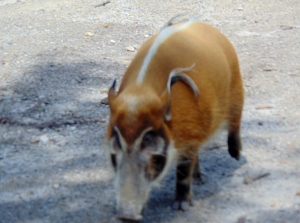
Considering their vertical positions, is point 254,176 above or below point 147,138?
below

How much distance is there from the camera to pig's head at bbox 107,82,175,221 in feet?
9.55

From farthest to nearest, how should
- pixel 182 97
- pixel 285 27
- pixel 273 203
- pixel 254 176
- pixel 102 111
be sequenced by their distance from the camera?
pixel 285 27 → pixel 102 111 → pixel 254 176 → pixel 273 203 → pixel 182 97

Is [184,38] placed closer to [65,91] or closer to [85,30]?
[65,91]

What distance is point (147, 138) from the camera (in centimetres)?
295

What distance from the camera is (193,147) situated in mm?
3312

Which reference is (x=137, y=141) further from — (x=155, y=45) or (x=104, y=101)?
(x=104, y=101)

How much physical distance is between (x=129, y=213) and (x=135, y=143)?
33 cm

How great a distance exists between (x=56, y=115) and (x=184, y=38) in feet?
4.88

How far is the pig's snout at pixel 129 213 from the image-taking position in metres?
2.88

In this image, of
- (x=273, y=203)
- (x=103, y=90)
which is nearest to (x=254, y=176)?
(x=273, y=203)

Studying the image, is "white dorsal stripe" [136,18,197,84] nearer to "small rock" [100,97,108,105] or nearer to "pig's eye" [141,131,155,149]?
"pig's eye" [141,131,155,149]

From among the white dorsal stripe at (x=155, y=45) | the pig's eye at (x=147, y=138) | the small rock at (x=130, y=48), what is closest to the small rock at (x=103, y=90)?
the small rock at (x=130, y=48)

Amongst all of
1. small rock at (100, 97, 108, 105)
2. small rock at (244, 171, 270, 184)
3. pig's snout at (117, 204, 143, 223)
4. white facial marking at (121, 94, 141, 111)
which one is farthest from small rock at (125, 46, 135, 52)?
pig's snout at (117, 204, 143, 223)

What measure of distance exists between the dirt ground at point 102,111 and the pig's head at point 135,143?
19.5 inches
